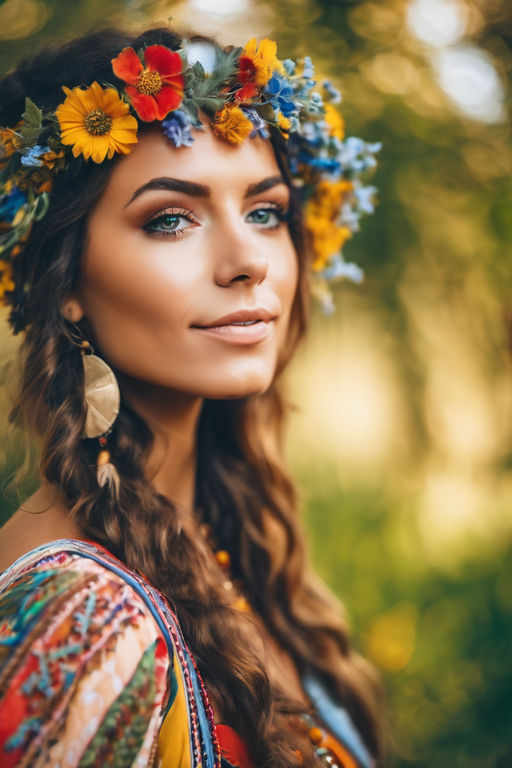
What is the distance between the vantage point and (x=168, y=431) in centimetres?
140

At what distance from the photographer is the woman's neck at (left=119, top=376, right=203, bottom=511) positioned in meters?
1.34

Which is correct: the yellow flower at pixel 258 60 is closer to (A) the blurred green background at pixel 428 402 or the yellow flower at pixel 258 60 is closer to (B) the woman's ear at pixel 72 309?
(B) the woman's ear at pixel 72 309

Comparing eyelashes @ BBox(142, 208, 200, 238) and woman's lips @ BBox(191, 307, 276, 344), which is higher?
eyelashes @ BBox(142, 208, 200, 238)

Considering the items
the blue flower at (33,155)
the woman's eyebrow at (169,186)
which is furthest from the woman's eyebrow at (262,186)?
the blue flower at (33,155)

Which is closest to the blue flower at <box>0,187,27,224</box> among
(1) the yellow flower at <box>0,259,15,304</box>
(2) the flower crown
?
(2) the flower crown

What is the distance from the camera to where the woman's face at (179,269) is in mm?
1178

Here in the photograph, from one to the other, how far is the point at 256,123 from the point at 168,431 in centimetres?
65

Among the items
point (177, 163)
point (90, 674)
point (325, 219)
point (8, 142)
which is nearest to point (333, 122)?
point (325, 219)

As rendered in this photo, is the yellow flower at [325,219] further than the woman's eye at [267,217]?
Yes

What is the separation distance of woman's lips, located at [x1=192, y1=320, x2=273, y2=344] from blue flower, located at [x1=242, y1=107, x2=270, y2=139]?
0.36 metres

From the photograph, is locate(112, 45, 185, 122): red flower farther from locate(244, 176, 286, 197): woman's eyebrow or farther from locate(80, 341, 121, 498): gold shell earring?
locate(80, 341, 121, 498): gold shell earring

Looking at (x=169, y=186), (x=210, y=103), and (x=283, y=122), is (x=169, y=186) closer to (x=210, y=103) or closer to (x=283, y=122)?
(x=210, y=103)

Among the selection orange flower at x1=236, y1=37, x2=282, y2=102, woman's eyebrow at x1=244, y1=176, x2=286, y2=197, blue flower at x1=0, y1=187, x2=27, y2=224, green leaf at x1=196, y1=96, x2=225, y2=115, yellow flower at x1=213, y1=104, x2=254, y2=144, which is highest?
orange flower at x1=236, y1=37, x2=282, y2=102

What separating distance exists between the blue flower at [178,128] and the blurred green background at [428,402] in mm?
1031
